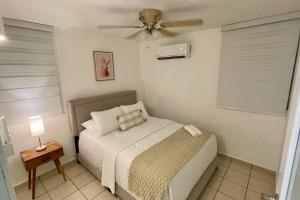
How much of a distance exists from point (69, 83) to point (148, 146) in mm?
1676

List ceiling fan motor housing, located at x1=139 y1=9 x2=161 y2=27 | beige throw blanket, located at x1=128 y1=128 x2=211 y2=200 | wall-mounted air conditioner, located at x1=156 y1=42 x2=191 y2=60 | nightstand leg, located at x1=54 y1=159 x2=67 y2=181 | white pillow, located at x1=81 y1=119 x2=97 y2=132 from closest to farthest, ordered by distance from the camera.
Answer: beige throw blanket, located at x1=128 y1=128 x2=211 y2=200, ceiling fan motor housing, located at x1=139 y1=9 x2=161 y2=27, nightstand leg, located at x1=54 y1=159 x2=67 y2=181, white pillow, located at x1=81 y1=119 x2=97 y2=132, wall-mounted air conditioner, located at x1=156 y1=42 x2=191 y2=60

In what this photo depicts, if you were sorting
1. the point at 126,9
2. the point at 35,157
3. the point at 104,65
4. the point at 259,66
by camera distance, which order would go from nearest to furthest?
the point at 126,9 → the point at 35,157 → the point at 259,66 → the point at 104,65

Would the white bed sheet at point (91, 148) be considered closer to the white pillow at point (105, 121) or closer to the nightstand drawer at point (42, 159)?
the white pillow at point (105, 121)

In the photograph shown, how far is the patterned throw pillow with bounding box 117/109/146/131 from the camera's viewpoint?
2485 mm

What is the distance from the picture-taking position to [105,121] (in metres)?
2.41

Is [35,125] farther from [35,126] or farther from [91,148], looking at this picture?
[91,148]

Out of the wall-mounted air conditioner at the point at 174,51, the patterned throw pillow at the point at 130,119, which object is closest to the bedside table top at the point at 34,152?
the patterned throw pillow at the point at 130,119

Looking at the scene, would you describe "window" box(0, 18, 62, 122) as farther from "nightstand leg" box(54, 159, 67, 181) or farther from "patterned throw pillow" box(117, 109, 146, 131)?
"patterned throw pillow" box(117, 109, 146, 131)

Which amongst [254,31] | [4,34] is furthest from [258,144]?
[4,34]

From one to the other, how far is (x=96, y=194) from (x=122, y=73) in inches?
88.4

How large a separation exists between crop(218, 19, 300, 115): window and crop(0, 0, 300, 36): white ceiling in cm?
24

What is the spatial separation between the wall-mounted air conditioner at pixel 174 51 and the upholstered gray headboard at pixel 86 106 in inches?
46.7

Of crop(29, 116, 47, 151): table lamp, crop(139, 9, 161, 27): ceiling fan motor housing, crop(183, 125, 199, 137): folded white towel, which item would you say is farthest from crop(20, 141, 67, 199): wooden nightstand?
crop(139, 9, 161, 27): ceiling fan motor housing

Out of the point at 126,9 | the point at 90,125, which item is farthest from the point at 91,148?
the point at 126,9
